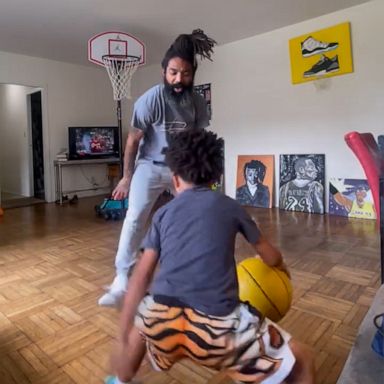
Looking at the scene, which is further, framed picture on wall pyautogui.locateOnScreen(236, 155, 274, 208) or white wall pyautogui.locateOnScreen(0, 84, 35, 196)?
white wall pyautogui.locateOnScreen(0, 84, 35, 196)

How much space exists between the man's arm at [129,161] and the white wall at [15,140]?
15.4ft

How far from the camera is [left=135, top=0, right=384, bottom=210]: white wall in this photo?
11.6ft

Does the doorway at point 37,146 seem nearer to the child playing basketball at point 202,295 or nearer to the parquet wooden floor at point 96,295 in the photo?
the parquet wooden floor at point 96,295

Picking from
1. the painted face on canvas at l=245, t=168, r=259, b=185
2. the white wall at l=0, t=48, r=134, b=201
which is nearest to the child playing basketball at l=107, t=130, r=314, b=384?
the painted face on canvas at l=245, t=168, r=259, b=185

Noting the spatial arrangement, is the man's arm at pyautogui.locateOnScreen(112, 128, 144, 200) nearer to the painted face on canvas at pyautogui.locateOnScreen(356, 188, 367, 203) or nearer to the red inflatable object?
the red inflatable object

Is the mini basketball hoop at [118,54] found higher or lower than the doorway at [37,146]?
higher

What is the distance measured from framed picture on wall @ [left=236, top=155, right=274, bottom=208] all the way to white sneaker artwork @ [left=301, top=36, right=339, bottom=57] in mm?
1285

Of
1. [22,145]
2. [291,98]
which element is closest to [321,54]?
[291,98]

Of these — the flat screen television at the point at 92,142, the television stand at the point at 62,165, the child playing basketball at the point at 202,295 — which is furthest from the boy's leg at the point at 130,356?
the flat screen television at the point at 92,142

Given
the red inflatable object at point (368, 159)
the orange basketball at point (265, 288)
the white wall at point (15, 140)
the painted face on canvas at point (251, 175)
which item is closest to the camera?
the orange basketball at point (265, 288)

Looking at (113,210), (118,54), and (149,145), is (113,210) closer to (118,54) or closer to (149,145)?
(118,54)

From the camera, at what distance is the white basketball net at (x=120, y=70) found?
13.3ft

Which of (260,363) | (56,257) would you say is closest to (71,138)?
(56,257)

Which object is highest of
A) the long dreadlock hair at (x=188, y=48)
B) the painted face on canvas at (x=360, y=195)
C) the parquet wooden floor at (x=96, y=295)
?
the long dreadlock hair at (x=188, y=48)
